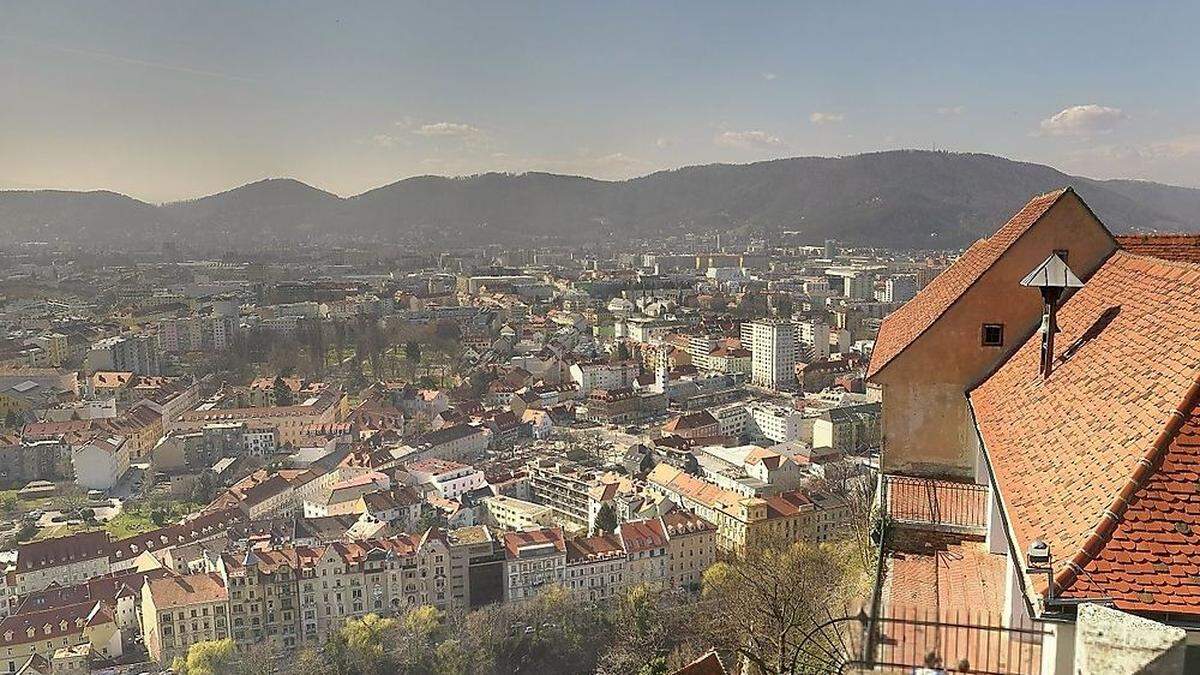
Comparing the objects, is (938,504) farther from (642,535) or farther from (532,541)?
(532,541)

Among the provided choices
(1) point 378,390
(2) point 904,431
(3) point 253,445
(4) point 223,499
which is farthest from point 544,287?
(2) point 904,431

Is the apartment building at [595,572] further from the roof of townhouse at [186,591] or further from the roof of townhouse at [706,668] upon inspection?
the roof of townhouse at [706,668]

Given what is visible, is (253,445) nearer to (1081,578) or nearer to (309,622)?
(309,622)

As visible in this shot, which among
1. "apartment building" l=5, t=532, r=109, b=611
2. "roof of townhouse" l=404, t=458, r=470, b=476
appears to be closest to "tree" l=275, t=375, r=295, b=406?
"roof of townhouse" l=404, t=458, r=470, b=476

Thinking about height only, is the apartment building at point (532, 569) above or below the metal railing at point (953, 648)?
below

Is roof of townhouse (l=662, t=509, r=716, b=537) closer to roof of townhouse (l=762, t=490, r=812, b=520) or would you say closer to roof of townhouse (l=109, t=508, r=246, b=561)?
roof of townhouse (l=762, t=490, r=812, b=520)

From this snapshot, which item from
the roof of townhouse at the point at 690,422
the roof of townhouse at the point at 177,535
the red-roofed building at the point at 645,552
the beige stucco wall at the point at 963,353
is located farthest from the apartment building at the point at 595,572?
the beige stucco wall at the point at 963,353
